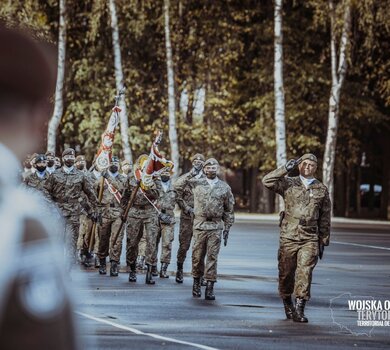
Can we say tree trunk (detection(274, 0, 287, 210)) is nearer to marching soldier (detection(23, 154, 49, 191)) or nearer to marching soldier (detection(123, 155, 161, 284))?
marching soldier (detection(123, 155, 161, 284))

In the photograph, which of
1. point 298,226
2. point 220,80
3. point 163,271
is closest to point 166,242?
point 163,271

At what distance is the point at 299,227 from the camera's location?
14.1 meters

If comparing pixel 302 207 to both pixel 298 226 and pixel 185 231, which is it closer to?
pixel 298 226

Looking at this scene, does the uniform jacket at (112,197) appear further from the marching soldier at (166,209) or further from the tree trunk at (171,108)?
the tree trunk at (171,108)

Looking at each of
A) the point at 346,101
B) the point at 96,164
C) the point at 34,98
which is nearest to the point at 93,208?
the point at 96,164

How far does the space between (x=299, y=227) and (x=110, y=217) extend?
904 cm

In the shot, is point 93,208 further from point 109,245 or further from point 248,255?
point 248,255

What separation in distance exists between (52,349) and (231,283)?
1792 cm

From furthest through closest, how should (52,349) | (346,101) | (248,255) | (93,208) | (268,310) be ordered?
(346,101) → (248,255) → (93,208) → (268,310) → (52,349)

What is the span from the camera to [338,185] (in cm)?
6378

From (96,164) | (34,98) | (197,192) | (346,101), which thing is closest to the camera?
(34,98)

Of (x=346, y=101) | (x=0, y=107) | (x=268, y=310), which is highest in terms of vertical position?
(x=346, y=101)

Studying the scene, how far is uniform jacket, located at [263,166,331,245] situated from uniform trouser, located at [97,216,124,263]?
7.18 metres
